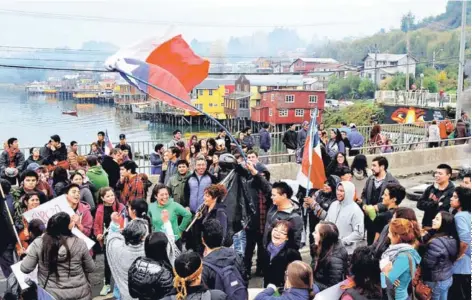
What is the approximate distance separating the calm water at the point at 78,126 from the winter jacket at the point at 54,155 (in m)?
32.6

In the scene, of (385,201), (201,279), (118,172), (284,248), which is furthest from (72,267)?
(118,172)

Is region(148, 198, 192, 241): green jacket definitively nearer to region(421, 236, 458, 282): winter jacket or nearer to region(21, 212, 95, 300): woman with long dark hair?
region(21, 212, 95, 300): woman with long dark hair

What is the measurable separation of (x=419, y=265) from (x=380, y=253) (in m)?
0.33

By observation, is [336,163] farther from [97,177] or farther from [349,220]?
[97,177]

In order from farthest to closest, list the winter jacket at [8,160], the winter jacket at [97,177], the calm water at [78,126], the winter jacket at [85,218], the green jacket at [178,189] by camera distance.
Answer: the calm water at [78,126] → the winter jacket at [8,160] → the winter jacket at [97,177] → the green jacket at [178,189] → the winter jacket at [85,218]

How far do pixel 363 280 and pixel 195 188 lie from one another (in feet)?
10.5

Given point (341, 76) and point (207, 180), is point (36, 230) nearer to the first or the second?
point (207, 180)

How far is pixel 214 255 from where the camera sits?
374cm

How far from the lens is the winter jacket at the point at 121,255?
4.14m

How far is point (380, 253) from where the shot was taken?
438cm

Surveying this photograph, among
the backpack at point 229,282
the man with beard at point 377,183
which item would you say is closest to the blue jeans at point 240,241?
the man with beard at point 377,183

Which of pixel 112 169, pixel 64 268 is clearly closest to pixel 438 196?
pixel 64 268

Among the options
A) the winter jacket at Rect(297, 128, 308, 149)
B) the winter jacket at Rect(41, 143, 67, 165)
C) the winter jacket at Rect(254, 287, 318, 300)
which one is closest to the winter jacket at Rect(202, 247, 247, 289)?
the winter jacket at Rect(254, 287, 318, 300)

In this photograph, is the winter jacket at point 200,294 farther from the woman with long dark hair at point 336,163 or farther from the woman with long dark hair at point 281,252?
the woman with long dark hair at point 336,163
